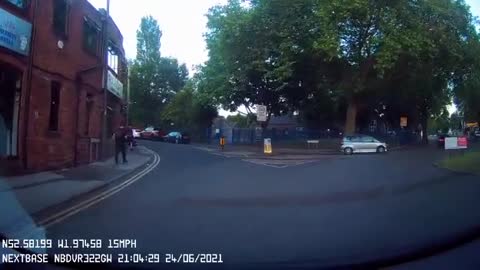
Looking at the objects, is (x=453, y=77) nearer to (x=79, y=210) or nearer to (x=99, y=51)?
(x=99, y=51)

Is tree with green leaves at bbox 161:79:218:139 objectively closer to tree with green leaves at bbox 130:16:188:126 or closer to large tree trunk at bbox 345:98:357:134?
large tree trunk at bbox 345:98:357:134

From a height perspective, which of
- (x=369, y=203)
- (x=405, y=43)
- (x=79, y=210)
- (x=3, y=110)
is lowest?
(x=79, y=210)

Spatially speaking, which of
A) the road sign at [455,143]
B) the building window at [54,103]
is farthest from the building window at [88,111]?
the road sign at [455,143]

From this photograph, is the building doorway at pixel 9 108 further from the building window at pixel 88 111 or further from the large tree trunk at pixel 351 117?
the large tree trunk at pixel 351 117

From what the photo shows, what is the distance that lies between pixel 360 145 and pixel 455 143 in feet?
7.06

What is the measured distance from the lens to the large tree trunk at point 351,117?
50.9 ft

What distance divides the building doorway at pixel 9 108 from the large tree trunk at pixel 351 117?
375 inches

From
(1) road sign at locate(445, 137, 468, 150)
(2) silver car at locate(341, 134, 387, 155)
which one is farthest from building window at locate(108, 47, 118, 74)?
(1) road sign at locate(445, 137, 468, 150)

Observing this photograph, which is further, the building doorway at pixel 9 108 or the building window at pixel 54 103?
the building window at pixel 54 103

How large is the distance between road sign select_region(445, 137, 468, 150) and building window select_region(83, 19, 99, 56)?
10862mm

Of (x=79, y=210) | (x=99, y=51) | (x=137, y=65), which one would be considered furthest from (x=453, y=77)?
(x=79, y=210)

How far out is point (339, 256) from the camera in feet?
14.5

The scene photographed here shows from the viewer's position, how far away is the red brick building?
1268 centimetres

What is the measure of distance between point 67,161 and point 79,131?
1501mm
